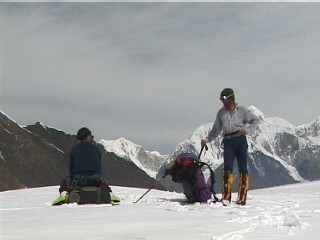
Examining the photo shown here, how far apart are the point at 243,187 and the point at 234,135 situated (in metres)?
1.14

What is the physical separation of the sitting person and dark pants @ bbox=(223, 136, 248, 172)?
9.09 ft

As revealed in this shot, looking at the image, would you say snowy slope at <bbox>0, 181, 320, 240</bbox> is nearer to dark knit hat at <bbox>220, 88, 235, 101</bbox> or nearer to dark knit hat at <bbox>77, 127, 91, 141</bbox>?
dark knit hat at <bbox>77, 127, 91, 141</bbox>

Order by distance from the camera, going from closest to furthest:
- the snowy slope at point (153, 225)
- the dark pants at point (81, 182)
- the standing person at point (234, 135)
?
the snowy slope at point (153, 225)
the dark pants at point (81, 182)
the standing person at point (234, 135)

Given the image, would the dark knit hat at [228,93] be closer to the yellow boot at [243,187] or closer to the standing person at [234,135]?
the standing person at [234,135]

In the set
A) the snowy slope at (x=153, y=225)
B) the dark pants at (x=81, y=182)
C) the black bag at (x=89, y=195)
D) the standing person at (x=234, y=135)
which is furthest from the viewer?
the standing person at (x=234, y=135)

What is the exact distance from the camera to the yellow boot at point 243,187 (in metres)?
10.3

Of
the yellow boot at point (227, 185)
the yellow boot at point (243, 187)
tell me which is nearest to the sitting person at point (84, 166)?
the yellow boot at point (227, 185)

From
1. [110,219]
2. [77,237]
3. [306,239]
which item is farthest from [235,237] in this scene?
[110,219]

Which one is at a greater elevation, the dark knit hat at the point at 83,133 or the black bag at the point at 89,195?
the dark knit hat at the point at 83,133

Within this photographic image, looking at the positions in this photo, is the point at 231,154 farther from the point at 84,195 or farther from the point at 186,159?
the point at 84,195

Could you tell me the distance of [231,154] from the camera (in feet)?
34.2

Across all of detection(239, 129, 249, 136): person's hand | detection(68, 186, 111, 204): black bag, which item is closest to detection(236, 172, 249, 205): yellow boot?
detection(239, 129, 249, 136): person's hand

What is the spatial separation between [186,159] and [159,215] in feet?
9.26

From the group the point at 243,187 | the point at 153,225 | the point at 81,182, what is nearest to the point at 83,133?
the point at 81,182
